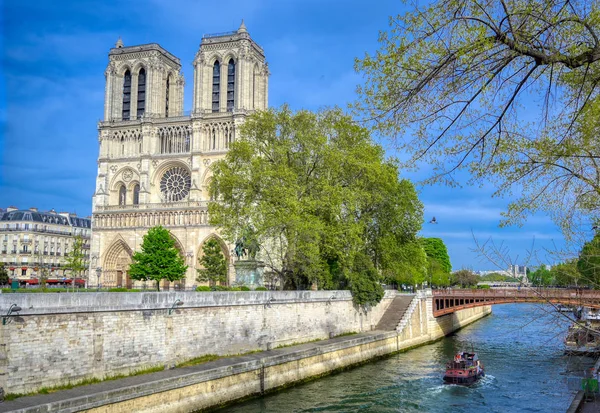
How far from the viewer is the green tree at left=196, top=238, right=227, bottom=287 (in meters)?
50.6

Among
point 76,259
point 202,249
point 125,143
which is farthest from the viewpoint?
point 125,143

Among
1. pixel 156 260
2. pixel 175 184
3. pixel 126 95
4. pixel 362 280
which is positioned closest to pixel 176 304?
pixel 362 280

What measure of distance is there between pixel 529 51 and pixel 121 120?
62.1m

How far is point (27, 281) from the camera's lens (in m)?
60.2

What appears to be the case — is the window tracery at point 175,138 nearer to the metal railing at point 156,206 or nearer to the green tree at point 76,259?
the metal railing at point 156,206

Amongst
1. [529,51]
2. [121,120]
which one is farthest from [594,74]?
[121,120]

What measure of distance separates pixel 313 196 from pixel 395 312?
376 inches

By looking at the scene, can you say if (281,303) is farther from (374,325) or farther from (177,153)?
(177,153)

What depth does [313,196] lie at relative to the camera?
105 ft

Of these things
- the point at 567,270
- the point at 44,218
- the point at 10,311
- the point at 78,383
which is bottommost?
the point at 78,383

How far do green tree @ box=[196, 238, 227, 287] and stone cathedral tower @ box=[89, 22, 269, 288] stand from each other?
390 cm

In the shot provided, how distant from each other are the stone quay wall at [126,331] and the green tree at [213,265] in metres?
25.0

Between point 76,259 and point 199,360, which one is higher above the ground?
point 76,259

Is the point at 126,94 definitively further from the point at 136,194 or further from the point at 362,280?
the point at 362,280
